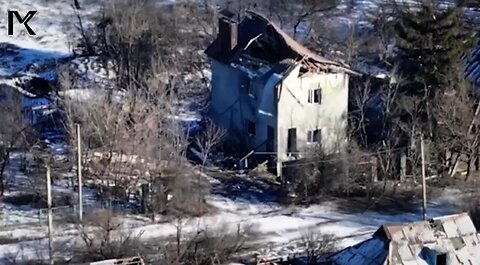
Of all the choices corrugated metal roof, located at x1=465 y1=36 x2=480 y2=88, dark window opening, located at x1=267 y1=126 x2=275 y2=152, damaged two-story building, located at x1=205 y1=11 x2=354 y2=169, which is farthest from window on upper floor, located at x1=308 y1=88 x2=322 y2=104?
corrugated metal roof, located at x1=465 y1=36 x2=480 y2=88

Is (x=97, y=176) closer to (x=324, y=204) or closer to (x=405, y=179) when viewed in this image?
(x=324, y=204)

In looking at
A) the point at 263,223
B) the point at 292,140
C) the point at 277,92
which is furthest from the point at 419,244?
the point at 292,140

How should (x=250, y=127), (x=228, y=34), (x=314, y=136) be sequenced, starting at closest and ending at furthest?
1. (x=314, y=136)
2. (x=250, y=127)
3. (x=228, y=34)

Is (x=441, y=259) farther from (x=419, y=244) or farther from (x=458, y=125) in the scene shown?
(x=458, y=125)

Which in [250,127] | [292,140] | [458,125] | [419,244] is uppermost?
[458,125]

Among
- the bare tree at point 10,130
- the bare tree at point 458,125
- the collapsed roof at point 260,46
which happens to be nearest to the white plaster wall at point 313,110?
the collapsed roof at point 260,46

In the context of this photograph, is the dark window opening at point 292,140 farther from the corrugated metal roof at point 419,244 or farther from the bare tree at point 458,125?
the corrugated metal roof at point 419,244

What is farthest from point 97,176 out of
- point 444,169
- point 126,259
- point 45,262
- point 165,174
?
point 444,169

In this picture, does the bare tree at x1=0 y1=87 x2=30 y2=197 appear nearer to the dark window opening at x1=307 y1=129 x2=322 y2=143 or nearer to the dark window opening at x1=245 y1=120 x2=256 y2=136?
the dark window opening at x1=245 y1=120 x2=256 y2=136
